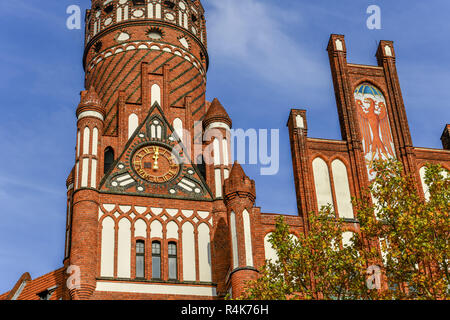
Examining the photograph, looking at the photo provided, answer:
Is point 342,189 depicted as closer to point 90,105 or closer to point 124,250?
point 124,250

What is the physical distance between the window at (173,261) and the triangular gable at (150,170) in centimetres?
188

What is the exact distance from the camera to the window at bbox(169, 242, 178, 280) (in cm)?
2466

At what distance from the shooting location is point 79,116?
1065 inches

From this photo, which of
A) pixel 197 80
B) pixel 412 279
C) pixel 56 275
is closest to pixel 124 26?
Result: pixel 197 80

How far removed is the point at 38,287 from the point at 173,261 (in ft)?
20.6

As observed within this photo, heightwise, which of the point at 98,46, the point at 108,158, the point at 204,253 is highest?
the point at 98,46

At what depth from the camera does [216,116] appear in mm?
27875

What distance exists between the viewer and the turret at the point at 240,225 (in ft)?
74.7

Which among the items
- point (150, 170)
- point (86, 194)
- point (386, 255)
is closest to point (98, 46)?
point (150, 170)

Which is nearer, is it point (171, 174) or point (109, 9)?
point (171, 174)

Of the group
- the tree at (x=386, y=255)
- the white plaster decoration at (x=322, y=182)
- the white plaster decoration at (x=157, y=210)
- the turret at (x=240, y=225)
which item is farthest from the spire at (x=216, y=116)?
the tree at (x=386, y=255)

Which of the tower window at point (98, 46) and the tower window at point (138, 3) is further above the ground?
the tower window at point (138, 3)

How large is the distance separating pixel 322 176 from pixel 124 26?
11286 millimetres

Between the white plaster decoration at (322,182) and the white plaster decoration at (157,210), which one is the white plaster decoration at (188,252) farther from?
the white plaster decoration at (322,182)
